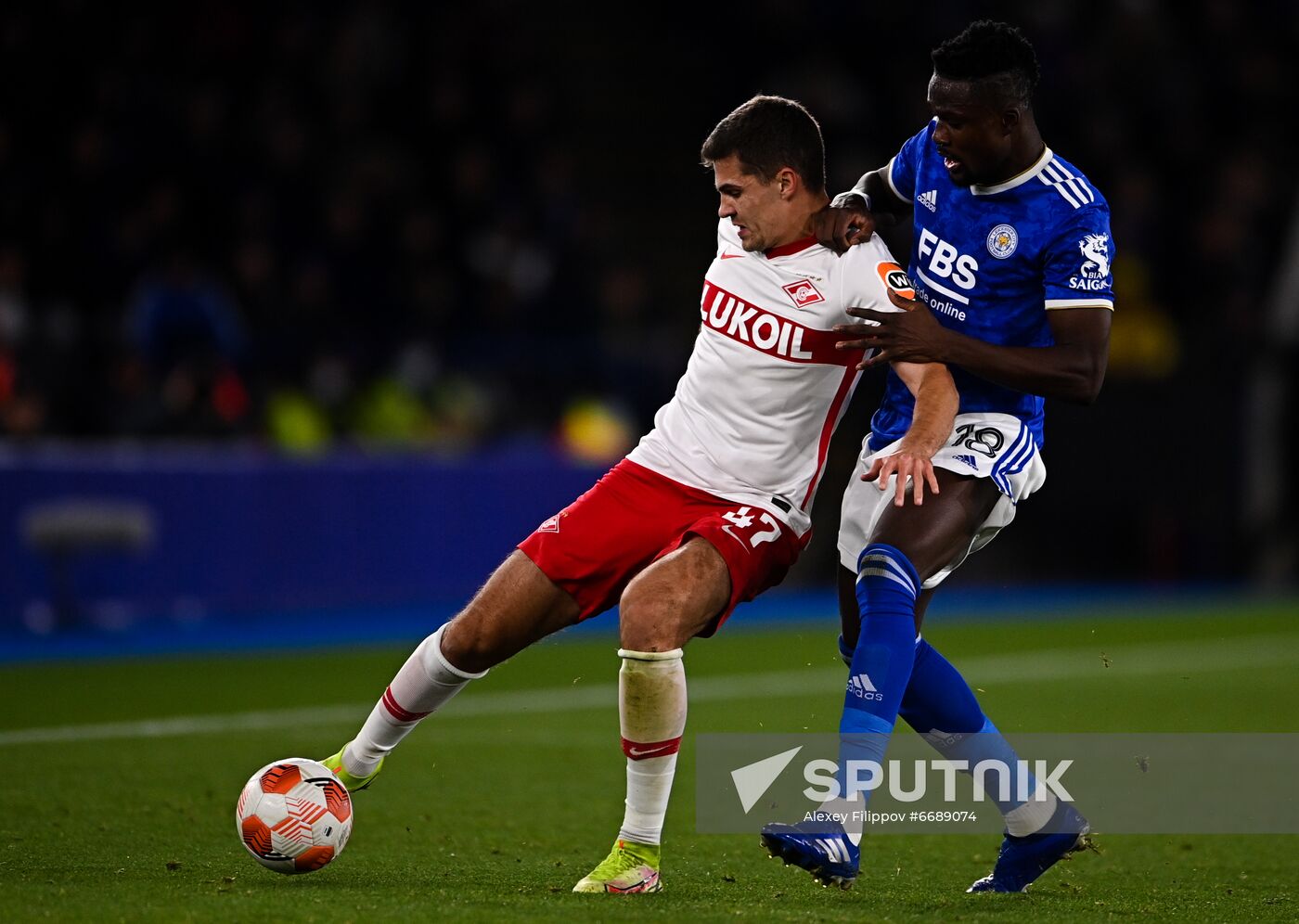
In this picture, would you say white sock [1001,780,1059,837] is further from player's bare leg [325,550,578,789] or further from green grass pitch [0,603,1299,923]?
player's bare leg [325,550,578,789]

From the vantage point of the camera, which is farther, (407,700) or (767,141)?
(407,700)

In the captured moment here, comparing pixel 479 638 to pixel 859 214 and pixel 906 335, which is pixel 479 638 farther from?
pixel 859 214

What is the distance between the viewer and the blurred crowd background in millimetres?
14008

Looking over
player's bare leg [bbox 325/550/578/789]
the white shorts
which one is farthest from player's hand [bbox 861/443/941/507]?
player's bare leg [bbox 325/550/578/789]

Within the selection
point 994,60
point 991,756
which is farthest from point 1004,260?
point 991,756

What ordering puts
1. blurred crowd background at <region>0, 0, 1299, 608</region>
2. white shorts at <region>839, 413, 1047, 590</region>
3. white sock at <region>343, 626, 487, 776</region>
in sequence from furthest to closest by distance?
blurred crowd background at <region>0, 0, 1299, 608</region>, white sock at <region>343, 626, 487, 776</region>, white shorts at <region>839, 413, 1047, 590</region>

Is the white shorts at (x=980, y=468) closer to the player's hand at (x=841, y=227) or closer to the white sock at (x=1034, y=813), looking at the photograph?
the player's hand at (x=841, y=227)

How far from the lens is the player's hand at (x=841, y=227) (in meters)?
5.34

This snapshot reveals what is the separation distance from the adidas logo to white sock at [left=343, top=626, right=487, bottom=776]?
1.09 meters

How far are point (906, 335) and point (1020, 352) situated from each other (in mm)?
293

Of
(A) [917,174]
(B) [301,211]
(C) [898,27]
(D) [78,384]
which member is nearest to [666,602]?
(A) [917,174]

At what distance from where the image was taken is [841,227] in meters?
5.37

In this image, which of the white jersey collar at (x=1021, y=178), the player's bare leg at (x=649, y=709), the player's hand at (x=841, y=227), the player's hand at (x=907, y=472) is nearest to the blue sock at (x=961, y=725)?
the player's hand at (x=907, y=472)

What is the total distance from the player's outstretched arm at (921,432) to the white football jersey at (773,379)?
247mm
